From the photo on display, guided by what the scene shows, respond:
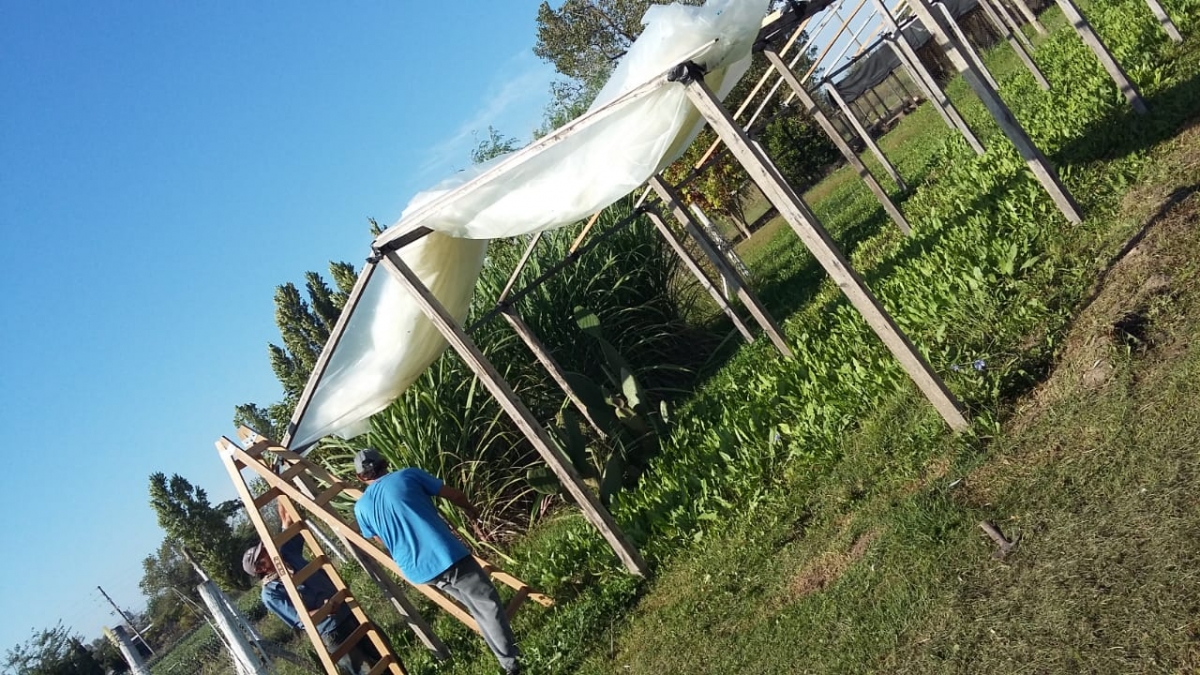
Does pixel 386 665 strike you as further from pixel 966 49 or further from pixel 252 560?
pixel 966 49

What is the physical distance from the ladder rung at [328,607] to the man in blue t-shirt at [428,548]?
1342 mm

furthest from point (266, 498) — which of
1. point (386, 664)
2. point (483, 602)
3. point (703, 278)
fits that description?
point (703, 278)

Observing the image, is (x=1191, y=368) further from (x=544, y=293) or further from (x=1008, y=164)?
(x=544, y=293)

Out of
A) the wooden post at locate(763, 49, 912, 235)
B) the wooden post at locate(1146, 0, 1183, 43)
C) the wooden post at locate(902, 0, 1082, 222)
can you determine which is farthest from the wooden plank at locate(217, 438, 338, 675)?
the wooden post at locate(1146, 0, 1183, 43)

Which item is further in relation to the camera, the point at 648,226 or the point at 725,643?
the point at 648,226

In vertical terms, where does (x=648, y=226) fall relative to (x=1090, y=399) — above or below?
above

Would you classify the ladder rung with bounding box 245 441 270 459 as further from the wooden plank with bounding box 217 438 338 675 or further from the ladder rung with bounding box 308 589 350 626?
the ladder rung with bounding box 308 589 350 626

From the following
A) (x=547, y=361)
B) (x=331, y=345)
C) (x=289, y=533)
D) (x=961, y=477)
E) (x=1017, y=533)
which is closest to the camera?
(x=1017, y=533)

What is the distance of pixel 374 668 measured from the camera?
7.88 meters

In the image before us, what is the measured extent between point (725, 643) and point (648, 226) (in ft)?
29.7

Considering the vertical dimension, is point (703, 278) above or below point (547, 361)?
below

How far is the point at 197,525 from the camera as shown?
110 ft

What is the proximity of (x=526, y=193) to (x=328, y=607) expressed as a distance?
3763 mm

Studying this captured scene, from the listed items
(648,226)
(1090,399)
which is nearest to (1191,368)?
(1090,399)
